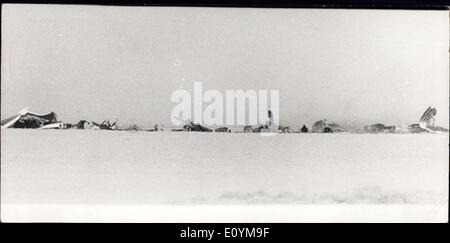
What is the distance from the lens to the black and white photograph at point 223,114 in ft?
5.21

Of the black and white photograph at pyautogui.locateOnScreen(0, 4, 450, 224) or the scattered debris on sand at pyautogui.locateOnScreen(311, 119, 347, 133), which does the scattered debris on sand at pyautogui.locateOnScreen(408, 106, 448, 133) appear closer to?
the black and white photograph at pyautogui.locateOnScreen(0, 4, 450, 224)

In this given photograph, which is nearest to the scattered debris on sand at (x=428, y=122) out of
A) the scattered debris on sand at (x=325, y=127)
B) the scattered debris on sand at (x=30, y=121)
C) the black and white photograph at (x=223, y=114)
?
the black and white photograph at (x=223, y=114)

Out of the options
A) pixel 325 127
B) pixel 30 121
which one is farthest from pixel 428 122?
pixel 30 121

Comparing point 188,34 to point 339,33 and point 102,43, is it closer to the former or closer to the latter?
point 102,43

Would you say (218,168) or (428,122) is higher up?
(428,122)

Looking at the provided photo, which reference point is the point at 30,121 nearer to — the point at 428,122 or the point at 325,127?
the point at 325,127

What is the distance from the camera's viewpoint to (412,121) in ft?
5.29

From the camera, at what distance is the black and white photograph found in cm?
159

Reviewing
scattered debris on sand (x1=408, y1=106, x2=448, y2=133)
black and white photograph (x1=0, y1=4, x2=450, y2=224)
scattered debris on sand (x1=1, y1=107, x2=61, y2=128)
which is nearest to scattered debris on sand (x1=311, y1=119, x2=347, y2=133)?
black and white photograph (x1=0, y1=4, x2=450, y2=224)

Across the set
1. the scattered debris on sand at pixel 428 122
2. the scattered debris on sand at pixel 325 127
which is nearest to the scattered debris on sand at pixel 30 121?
the scattered debris on sand at pixel 325 127

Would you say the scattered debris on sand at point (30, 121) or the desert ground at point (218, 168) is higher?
the scattered debris on sand at point (30, 121)

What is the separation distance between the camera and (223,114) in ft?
5.32

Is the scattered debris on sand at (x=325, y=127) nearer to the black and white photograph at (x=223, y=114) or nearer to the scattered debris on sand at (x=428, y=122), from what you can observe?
the black and white photograph at (x=223, y=114)
